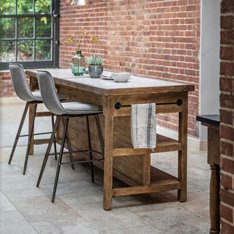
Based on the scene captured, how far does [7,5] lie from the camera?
10.3m

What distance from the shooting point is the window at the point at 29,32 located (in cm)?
1034

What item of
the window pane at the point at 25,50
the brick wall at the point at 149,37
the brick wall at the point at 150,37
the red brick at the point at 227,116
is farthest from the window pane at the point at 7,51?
the red brick at the point at 227,116

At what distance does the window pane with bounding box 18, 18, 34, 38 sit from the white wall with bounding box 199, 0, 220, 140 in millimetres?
4776

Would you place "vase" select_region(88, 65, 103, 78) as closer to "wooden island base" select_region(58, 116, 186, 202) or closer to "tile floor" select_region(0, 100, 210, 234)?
"wooden island base" select_region(58, 116, 186, 202)

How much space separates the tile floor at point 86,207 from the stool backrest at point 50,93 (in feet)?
2.21

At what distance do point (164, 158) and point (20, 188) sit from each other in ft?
5.73

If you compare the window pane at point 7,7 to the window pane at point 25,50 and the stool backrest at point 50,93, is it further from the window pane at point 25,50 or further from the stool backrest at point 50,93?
the stool backrest at point 50,93

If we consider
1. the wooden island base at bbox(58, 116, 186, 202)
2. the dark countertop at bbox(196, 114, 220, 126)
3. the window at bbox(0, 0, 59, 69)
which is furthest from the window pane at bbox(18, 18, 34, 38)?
the dark countertop at bbox(196, 114, 220, 126)

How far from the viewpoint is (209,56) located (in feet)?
21.1

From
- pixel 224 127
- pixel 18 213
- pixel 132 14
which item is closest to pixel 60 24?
pixel 132 14

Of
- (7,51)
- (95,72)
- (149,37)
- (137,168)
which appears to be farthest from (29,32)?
(137,168)

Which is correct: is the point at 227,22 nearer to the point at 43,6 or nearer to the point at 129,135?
the point at 129,135

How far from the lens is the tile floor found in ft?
13.1

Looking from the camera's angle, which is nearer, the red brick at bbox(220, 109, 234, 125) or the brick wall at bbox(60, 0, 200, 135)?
the red brick at bbox(220, 109, 234, 125)
